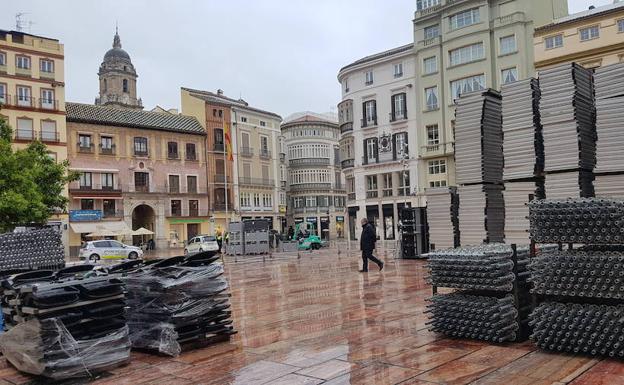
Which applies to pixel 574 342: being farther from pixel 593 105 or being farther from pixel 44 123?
pixel 44 123

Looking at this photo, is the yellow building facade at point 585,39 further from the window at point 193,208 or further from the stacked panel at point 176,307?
the window at point 193,208

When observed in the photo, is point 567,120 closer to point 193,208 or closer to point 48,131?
point 48,131

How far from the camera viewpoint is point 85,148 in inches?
1806

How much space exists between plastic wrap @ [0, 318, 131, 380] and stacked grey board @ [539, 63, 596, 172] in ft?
25.2

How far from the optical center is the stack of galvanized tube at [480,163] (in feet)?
35.8

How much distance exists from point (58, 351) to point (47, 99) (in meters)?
42.9

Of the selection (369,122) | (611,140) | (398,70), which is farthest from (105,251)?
(611,140)

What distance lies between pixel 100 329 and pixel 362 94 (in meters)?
45.4

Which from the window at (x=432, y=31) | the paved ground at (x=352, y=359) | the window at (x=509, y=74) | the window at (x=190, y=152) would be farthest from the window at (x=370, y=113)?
the paved ground at (x=352, y=359)

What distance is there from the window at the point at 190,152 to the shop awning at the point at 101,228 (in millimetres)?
9618

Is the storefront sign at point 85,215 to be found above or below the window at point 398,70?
below

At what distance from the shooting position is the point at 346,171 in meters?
51.5

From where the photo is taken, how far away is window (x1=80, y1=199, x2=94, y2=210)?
4534 centimetres

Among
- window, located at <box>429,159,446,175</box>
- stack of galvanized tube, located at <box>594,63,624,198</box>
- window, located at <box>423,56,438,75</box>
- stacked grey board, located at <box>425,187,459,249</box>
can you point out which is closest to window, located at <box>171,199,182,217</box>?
window, located at <box>429,159,446,175</box>
